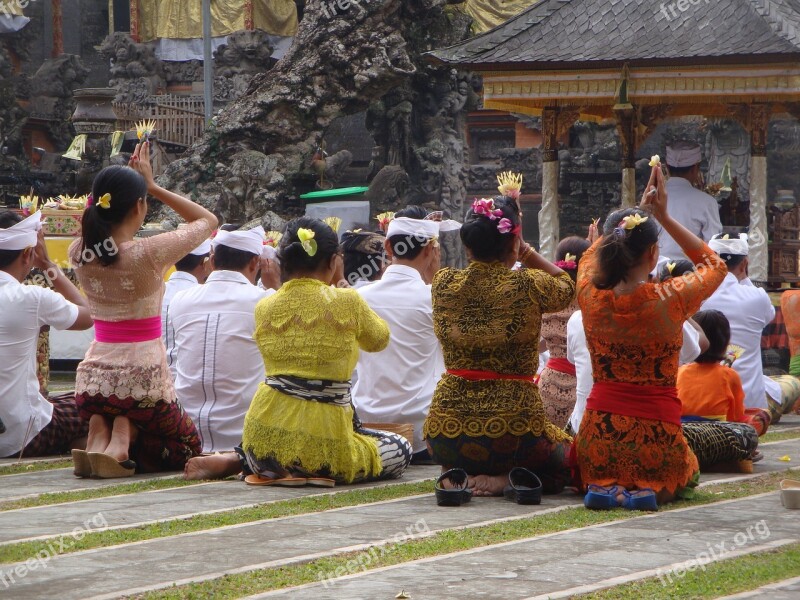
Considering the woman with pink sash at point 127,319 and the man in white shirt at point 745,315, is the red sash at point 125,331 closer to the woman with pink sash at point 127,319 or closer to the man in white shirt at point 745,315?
the woman with pink sash at point 127,319

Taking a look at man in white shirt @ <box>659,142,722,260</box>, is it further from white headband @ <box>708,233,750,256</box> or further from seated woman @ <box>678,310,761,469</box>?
seated woman @ <box>678,310,761,469</box>

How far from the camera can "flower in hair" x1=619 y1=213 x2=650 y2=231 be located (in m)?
5.16

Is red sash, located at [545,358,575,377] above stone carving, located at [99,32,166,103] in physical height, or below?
below

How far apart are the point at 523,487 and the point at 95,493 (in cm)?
208

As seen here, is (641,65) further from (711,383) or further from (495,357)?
(495,357)

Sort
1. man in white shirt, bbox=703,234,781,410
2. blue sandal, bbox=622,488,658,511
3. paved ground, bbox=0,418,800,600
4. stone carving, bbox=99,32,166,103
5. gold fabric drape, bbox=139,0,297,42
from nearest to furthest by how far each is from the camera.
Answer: paved ground, bbox=0,418,800,600 < blue sandal, bbox=622,488,658,511 < man in white shirt, bbox=703,234,781,410 < gold fabric drape, bbox=139,0,297,42 < stone carving, bbox=99,32,166,103

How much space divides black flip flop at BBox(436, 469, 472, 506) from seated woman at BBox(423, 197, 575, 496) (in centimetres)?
14

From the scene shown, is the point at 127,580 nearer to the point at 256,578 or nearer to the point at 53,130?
the point at 256,578

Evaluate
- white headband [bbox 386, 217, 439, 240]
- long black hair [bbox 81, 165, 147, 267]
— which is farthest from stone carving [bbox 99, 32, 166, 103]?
long black hair [bbox 81, 165, 147, 267]

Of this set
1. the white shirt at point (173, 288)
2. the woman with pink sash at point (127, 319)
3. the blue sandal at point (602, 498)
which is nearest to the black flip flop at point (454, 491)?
the blue sandal at point (602, 498)

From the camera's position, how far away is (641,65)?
13.3m

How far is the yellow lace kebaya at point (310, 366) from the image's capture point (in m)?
5.96

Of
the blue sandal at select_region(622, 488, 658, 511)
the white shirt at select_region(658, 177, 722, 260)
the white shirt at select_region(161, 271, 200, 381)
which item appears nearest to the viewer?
the blue sandal at select_region(622, 488, 658, 511)

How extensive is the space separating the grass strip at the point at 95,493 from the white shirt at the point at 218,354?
0.78 metres
